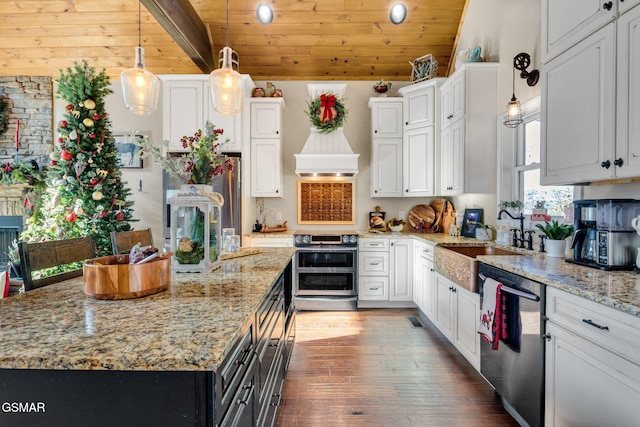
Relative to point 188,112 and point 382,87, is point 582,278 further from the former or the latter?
point 188,112

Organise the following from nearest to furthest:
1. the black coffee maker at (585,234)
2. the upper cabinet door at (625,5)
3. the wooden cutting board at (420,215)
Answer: the upper cabinet door at (625,5) → the black coffee maker at (585,234) → the wooden cutting board at (420,215)

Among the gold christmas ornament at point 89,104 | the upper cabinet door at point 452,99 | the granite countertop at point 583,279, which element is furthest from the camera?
the gold christmas ornament at point 89,104

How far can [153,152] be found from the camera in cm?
159

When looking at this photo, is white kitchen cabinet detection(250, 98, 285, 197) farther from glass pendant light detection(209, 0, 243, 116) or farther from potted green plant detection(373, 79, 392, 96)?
glass pendant light detection(209, 0, 243, 116)

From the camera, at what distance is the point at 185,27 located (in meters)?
3.55

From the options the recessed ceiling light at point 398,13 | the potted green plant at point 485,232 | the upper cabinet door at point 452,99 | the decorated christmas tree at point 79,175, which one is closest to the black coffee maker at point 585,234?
the potted green plant at point 485,232

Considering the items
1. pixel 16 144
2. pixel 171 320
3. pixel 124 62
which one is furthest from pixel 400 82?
pixel 16 144

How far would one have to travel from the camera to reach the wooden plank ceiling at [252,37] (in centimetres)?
391

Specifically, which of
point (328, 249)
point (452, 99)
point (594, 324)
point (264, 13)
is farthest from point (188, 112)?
point (594, 324)

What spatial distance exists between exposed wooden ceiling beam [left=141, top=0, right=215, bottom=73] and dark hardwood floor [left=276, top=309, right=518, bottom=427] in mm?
3371

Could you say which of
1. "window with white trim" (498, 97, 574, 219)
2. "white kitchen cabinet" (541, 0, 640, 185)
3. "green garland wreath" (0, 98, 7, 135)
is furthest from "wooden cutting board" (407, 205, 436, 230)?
"green garland wreath" (0, 98, 7, 135)

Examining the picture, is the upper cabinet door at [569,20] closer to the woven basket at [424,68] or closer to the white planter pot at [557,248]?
the white planter pot at [557,248]

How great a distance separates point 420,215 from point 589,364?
3.21 meters

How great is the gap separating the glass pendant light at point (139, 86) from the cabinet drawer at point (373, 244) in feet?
8.66
